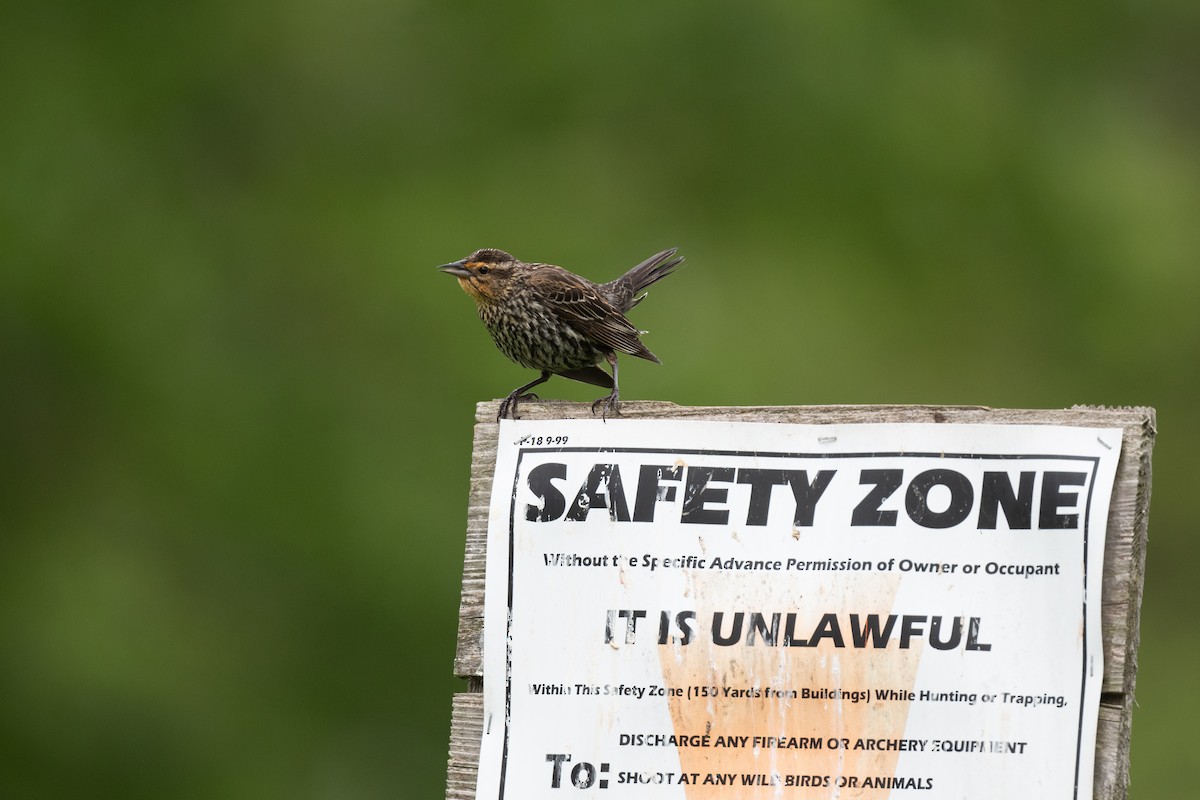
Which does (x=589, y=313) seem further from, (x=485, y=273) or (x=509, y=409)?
(x=509, y=409)

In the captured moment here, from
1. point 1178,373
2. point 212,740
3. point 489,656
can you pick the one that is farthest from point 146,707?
point 1178,373

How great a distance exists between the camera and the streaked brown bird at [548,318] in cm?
378

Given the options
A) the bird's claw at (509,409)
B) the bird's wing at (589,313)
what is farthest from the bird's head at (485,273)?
the bird's claw at (509,409)

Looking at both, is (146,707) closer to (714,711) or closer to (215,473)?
(215,473)

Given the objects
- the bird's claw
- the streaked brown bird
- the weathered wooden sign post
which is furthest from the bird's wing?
the weathered wooden sign post

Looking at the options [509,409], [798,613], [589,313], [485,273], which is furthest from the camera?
[485,273]

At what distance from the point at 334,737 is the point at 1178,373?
4.76 meters

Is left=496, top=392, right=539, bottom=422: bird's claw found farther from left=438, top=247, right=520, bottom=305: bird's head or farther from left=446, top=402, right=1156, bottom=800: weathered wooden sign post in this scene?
left=438, top=247, right=520, bottom=305: bird's head

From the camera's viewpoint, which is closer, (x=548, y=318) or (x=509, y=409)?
(x=509, y=409)

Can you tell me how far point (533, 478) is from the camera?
288cm

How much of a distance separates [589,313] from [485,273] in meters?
0.44

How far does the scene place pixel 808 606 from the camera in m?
2.71

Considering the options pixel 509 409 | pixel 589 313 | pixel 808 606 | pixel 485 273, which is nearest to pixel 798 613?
pixel 808 606

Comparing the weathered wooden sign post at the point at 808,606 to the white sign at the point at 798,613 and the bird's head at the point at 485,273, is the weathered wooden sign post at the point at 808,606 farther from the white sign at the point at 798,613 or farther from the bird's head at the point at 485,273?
the bird's head at the point at 485,273
